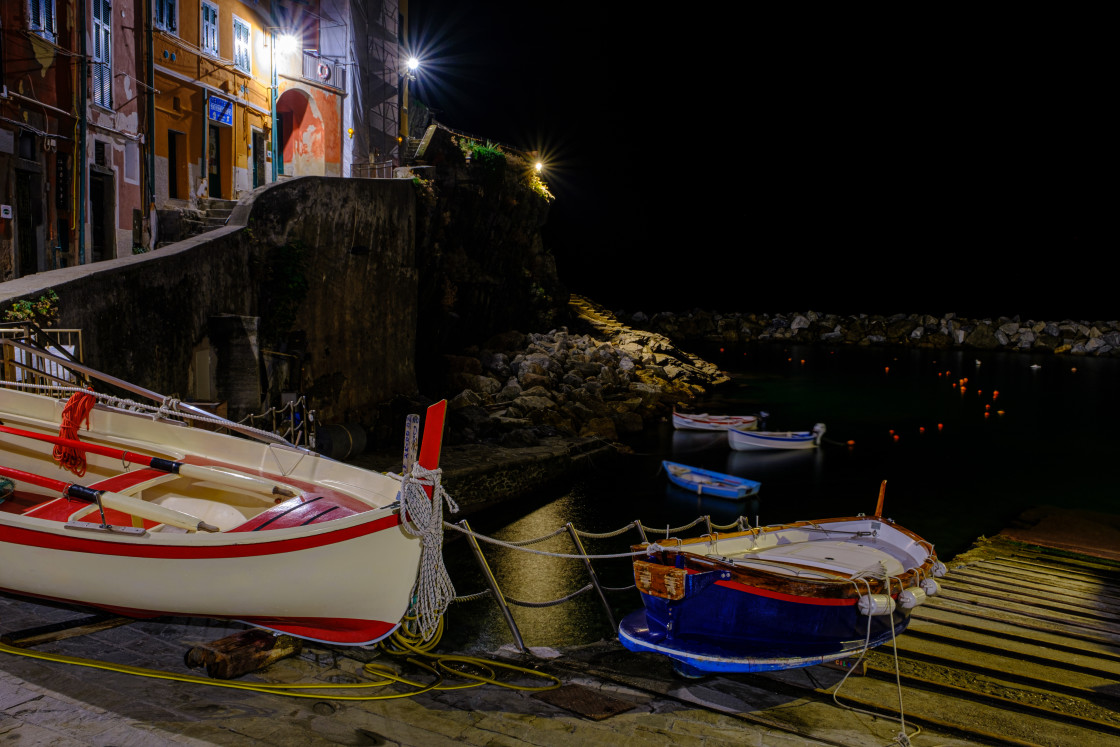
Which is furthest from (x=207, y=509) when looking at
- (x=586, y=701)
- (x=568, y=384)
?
(x=568, y=384)

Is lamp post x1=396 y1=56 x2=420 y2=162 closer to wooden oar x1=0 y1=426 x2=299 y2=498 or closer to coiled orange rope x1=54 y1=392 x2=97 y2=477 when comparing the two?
coiled orange rope x1=54 y1=392 x2=97 y2=477

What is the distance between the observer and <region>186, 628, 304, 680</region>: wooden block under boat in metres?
4.11

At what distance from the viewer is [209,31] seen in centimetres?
1478

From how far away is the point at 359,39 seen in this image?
1941 centimetres

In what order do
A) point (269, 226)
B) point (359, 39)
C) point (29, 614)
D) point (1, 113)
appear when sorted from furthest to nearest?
point (359, 39) < point (269, 226) < point (1, 113) < point (29, 614)

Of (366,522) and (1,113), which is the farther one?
(1,113)

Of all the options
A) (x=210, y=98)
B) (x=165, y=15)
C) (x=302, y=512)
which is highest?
(x=165, y=15)

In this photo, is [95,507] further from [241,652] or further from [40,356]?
[40,356]

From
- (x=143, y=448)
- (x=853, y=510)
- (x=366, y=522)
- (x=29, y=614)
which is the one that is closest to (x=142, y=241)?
(x=143, y=448)

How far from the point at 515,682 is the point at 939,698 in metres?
2.73

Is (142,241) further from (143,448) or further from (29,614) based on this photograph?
(29,614)

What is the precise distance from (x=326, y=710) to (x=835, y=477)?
656 inches

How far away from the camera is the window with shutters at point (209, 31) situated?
47.7 ft

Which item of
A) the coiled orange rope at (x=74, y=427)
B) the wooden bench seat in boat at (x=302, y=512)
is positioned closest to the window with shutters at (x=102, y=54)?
the coiled orange rope at (x=74, y=427)
